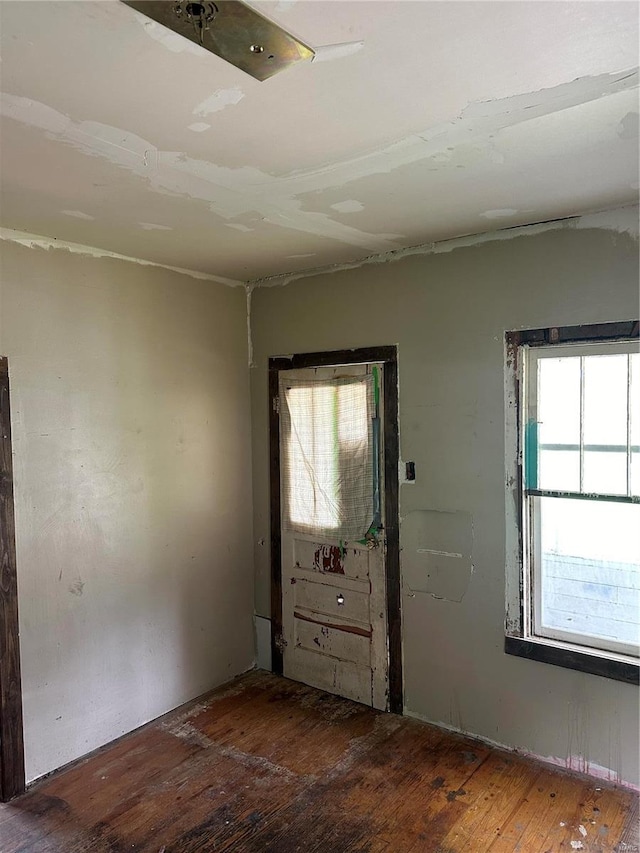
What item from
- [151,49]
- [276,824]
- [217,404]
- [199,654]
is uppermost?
[151,49]

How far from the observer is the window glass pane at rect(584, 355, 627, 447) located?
272 centimetres

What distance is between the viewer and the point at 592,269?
2.74 m

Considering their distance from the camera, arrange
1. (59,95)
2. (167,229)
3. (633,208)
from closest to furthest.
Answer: (59,95) < (633,208) < (167,229)

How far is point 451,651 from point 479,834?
91 cm

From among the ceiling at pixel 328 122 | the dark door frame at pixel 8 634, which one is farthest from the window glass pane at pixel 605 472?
the dark door frame at pixel 8 634

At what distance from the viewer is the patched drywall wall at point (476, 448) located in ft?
9.06

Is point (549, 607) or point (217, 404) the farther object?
point (217, 404)

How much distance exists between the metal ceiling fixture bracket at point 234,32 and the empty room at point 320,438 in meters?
0.01

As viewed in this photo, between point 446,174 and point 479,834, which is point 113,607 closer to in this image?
point 479,834

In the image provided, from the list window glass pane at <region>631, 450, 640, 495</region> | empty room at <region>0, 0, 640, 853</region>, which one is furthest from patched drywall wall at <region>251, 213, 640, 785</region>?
window glass pane at <region>631, 450, 640, 495</region>

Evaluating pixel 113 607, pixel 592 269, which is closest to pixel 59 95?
pixel 592 269

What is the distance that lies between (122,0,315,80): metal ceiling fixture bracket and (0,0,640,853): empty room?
0.01 meters

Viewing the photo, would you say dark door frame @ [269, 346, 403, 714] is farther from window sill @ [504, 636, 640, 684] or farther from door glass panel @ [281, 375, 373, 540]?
window sill @ [504, 636, 640, 684]

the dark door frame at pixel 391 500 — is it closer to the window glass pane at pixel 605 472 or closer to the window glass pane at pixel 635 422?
the window glass pane at pixel 605 472
